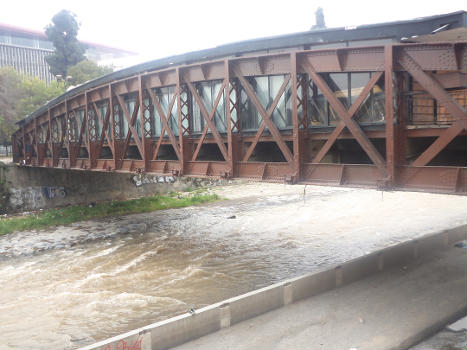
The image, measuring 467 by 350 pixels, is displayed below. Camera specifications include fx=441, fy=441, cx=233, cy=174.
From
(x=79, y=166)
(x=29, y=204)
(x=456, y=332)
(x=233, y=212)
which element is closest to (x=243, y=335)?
(x=456, y=332)

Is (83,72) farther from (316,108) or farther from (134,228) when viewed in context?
(316,108)

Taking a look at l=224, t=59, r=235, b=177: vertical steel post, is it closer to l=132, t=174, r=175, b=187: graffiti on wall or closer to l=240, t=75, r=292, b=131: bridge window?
l=240, t=75, r=292, b=131: bridge window

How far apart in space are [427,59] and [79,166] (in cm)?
2084

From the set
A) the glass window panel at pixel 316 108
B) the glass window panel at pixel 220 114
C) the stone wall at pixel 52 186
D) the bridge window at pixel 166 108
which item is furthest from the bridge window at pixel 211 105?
the stone wall at pixel 52 186

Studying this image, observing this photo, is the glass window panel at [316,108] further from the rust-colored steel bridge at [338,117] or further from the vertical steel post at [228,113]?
the vertical steel post at [228,113]

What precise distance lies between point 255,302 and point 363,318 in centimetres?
272

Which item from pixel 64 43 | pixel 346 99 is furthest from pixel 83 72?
pixel 346 99

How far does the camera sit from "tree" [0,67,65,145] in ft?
163

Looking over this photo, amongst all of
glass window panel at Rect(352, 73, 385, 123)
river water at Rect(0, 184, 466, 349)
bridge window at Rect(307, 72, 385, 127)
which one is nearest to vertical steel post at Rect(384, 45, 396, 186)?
bridge window at Rect(307, 72, 385, 127)

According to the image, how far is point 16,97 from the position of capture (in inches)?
2045

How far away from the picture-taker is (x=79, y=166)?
2586cm

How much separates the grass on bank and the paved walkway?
828 inches

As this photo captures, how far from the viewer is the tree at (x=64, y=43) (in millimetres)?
64500

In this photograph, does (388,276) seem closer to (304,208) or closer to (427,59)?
(427,59)
